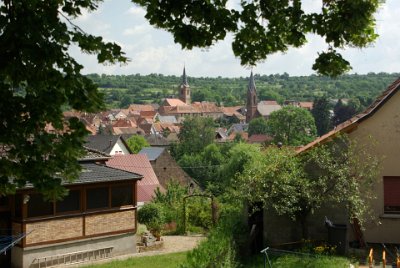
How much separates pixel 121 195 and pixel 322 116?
104m

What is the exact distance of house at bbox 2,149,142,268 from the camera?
2055 cm

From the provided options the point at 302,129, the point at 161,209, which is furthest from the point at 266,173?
the point at 302,129

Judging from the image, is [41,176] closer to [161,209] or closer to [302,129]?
[161,209]

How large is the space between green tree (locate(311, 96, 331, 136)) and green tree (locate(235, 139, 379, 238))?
105991 mm

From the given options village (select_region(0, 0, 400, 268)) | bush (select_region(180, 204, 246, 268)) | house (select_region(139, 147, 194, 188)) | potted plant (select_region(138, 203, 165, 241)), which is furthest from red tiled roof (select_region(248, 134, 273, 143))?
bush (select_region(180, 204, 246, 268))

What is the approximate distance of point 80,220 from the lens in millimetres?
21891

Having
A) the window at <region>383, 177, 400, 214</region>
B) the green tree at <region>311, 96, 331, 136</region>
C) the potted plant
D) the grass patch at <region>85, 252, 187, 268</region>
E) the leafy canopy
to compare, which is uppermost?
the green tree at <region>311, 96, 331, 136</region>

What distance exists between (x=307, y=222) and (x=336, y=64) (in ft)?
36.9

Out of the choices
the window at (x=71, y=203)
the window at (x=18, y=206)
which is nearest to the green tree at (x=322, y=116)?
the window at (x=71, y=203)

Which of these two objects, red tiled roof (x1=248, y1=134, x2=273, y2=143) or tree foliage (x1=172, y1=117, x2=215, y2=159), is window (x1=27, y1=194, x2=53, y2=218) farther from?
red tiled roof (x1=248, y1=134, x2=273, y2=143)

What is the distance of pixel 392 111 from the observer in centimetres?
1688

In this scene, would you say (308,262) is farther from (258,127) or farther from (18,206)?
(258,127)

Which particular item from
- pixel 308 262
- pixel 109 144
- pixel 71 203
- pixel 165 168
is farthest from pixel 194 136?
pixel 308 262

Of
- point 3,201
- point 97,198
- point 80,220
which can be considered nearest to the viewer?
point 3,201
